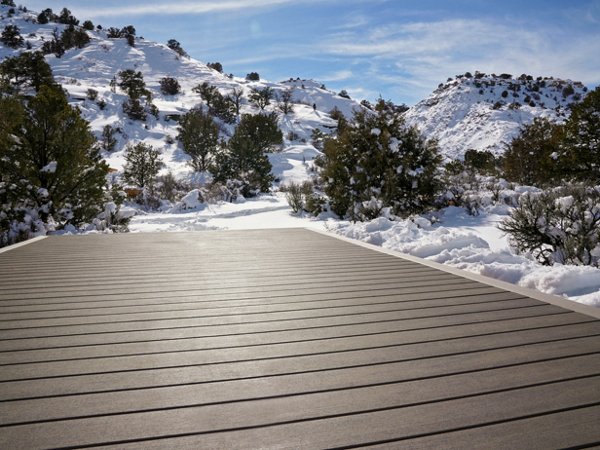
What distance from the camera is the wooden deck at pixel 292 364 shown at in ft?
4.58

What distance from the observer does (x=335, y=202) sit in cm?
1203

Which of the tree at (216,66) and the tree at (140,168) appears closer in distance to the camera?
the tree at (140,168)

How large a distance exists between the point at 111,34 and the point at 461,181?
233 ft

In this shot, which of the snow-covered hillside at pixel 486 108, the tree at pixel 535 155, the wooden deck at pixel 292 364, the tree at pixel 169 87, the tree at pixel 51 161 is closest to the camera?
the wooden deck at pixel 292 364

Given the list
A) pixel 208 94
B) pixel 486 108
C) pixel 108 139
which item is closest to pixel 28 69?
pixel 108 139

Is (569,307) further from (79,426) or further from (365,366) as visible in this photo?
(79,426)

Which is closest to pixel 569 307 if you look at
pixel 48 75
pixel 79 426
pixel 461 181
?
pixel 79 426

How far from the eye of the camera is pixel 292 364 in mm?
1921

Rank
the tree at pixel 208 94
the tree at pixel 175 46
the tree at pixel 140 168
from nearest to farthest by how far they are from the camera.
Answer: the tree at pixel 140 168
the tree at pixel 208 94
the tree at pixel 175 46

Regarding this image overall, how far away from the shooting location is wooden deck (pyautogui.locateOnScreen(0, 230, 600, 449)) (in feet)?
4.58

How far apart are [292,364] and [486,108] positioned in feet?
214

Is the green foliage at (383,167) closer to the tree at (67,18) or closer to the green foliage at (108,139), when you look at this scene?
the green foliage at (108,139)

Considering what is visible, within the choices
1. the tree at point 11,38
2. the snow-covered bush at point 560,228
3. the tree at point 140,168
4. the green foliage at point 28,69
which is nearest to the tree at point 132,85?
the green foliage at point 28,69

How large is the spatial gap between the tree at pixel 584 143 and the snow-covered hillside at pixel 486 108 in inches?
1267
